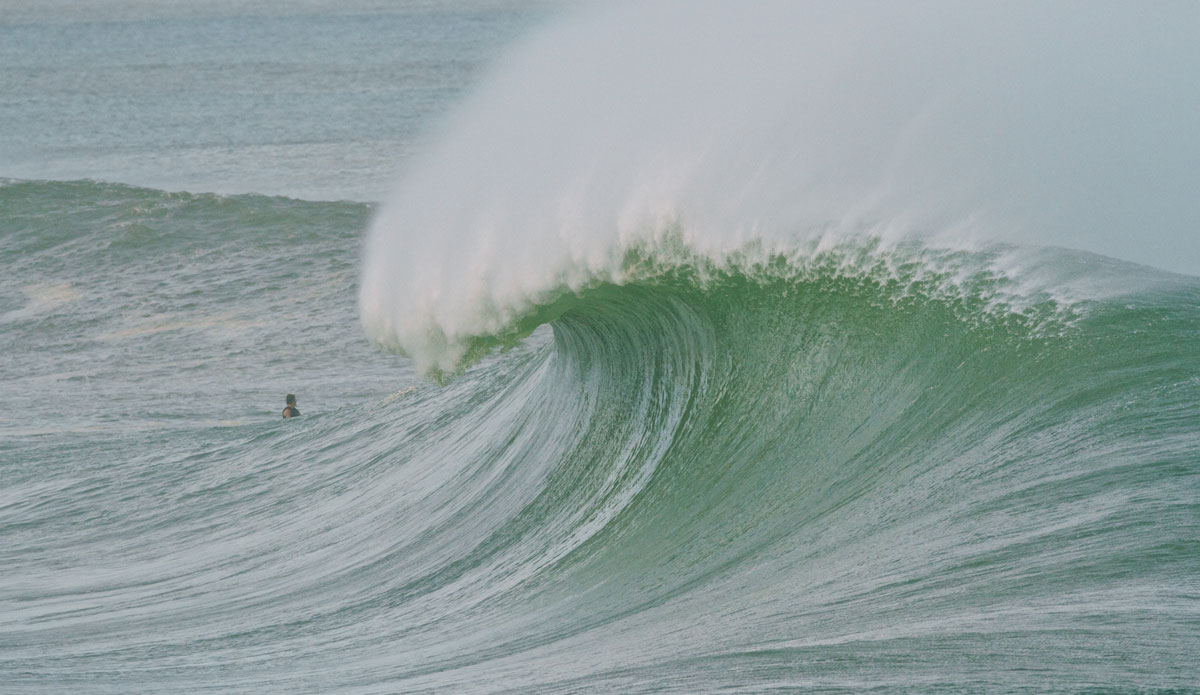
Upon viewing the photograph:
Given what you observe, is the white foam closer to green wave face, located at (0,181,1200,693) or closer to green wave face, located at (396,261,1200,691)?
green wave face, located at (0,181,1200,693)

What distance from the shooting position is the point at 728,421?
8406mm

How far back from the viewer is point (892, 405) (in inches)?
300

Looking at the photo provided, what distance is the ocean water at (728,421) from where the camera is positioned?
593 cm

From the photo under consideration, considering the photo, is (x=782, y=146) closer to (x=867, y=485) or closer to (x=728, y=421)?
(x=728, y=421)

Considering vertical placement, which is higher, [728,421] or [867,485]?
[728,421]

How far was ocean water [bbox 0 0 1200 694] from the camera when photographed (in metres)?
5.93

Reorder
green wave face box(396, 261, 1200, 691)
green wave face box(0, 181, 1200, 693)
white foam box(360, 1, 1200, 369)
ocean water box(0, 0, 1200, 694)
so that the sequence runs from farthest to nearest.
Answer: white foam box(360, 1, 1200, 369) < ocean water box(0, 0, 1200, 694) < green wave face box(0, 181, 1200, 693) < green wave face box(396, 261, 1200, 691)

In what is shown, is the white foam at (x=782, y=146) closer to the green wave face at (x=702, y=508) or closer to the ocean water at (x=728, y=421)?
the ocean water at (x=728, y=421)

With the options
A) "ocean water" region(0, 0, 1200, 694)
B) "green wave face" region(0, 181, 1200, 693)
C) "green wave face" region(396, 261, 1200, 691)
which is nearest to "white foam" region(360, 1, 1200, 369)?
"ocean water" region(0, 0, 1200, 694)

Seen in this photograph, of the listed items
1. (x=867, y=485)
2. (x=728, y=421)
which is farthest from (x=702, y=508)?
(x=867, y=485)

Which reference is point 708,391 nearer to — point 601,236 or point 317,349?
point 601,236

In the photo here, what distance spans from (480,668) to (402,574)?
6.16 ft

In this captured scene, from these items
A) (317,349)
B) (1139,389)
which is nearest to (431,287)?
(1139,389)

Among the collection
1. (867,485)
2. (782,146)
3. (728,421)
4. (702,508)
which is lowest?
(702,508)
